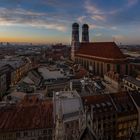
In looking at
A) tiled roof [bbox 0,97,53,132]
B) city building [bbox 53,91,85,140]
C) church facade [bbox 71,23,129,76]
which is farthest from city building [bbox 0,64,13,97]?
city building [bbox 53,91,85,140]

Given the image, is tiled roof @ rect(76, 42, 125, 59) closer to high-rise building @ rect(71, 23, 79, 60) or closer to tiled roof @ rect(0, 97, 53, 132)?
high-rise building @ rect(71, 23, 79, 60)

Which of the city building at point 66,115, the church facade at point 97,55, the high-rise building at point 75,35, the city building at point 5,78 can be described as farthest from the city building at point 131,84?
the high-rise building at point 75,35

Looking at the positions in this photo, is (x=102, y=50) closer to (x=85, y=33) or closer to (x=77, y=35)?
(x=77, y=35)

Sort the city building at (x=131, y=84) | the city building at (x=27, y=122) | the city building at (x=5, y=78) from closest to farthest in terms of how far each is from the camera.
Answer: the city building at (x=27, y=122)
the city building at (x=131, y=84)
the city building at (x=5, y=78)

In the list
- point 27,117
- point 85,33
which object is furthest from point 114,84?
point 85,33

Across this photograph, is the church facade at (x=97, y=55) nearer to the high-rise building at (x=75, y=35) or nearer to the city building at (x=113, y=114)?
the high-rise building at (x=75, y=35)

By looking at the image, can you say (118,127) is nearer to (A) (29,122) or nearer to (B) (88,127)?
(A) (29,122)
